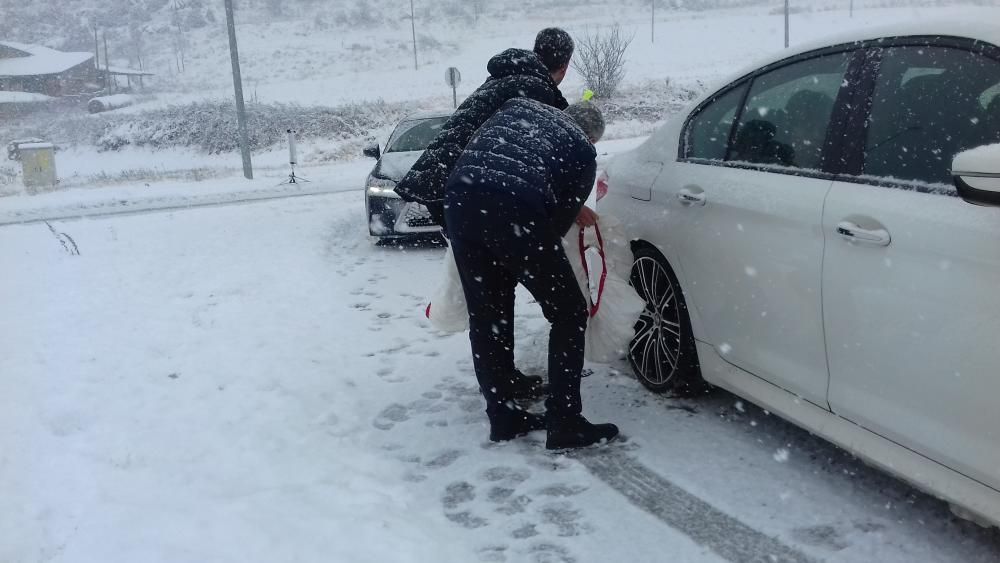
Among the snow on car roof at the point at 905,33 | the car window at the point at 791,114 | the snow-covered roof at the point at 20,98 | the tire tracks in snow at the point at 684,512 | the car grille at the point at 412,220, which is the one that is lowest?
the tire tracks in snow at the point at 684,512

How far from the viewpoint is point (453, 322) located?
12.8ft

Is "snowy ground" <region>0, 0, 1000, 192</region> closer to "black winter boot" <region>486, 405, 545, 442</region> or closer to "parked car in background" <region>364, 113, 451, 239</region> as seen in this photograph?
"parked car in background" <region>364, 113, 451, 239</region>

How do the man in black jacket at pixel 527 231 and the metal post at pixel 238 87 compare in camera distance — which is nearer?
the man in black jacket at pixel 527 231

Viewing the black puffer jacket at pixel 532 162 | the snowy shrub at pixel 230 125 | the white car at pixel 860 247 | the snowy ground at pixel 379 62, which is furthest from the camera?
the snowy shrub at pixel 230 125

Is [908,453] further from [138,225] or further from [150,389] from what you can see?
[138,225]

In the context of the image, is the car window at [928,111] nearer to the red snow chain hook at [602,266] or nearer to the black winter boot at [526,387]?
the red snow chain hook at [602,266]

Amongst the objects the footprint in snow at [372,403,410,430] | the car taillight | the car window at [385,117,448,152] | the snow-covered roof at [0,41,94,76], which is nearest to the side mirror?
the car taillight

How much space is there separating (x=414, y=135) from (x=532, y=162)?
7.02 m

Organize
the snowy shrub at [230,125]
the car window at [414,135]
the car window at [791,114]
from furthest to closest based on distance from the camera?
the snowy shrub at [230,125]
the car window at [414,135]
the car window at [791,114]

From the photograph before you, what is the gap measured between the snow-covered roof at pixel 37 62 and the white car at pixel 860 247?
7121cm

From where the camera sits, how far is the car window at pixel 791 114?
115 inches

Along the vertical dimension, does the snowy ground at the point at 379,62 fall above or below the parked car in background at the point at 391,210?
above

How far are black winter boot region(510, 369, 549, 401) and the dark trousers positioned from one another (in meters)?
0.41

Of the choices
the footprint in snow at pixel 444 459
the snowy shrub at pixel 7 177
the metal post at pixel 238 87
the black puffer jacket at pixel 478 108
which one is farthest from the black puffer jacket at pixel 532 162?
the snowy shrub at pixel 7 177
